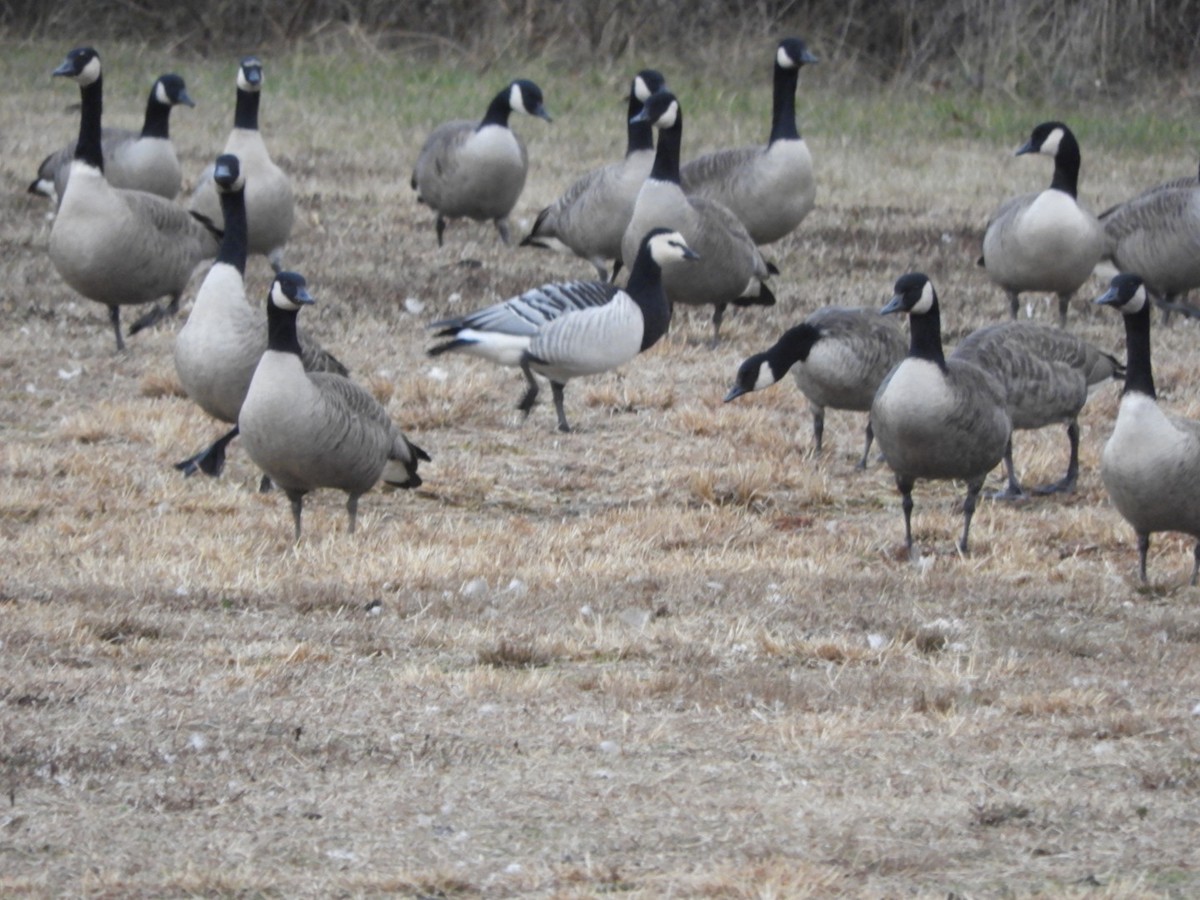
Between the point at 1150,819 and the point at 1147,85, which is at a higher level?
the point at 1147,85

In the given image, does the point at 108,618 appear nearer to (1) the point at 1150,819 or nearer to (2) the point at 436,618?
(2) the point at 436,618

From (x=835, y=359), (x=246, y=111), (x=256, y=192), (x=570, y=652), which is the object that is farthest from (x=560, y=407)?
(x=246, y=111)

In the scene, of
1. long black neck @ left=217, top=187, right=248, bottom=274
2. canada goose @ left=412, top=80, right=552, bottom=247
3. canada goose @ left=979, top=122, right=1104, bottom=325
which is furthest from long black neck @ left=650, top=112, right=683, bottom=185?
long black neck @ left=217, top=187, right=248, bottom=274

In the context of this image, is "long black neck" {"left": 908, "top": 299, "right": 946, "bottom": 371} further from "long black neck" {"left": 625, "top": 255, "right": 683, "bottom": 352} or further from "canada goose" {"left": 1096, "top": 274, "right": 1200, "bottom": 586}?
"long black neck" {"left": 625, "top": 255, "right": 683, "bottom": 352}

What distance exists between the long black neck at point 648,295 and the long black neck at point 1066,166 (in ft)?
9.44

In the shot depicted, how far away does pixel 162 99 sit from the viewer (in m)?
12.7

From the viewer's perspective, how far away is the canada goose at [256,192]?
1130cm

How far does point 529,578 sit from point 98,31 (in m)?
19.7

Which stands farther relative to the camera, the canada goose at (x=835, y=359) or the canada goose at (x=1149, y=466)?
the canada goose at (x=835, y=359)

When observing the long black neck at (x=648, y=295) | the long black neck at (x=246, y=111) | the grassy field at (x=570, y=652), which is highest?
the long black neck at (x=246, y=111)

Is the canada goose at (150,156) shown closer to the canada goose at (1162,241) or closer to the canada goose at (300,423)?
the canada goose at (300,423)

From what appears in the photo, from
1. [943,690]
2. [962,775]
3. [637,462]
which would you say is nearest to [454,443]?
[637,462]

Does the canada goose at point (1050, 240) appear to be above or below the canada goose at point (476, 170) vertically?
below

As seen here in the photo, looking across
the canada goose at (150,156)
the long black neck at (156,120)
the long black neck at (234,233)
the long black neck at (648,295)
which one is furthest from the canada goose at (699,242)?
the long black neck at (156,120)
